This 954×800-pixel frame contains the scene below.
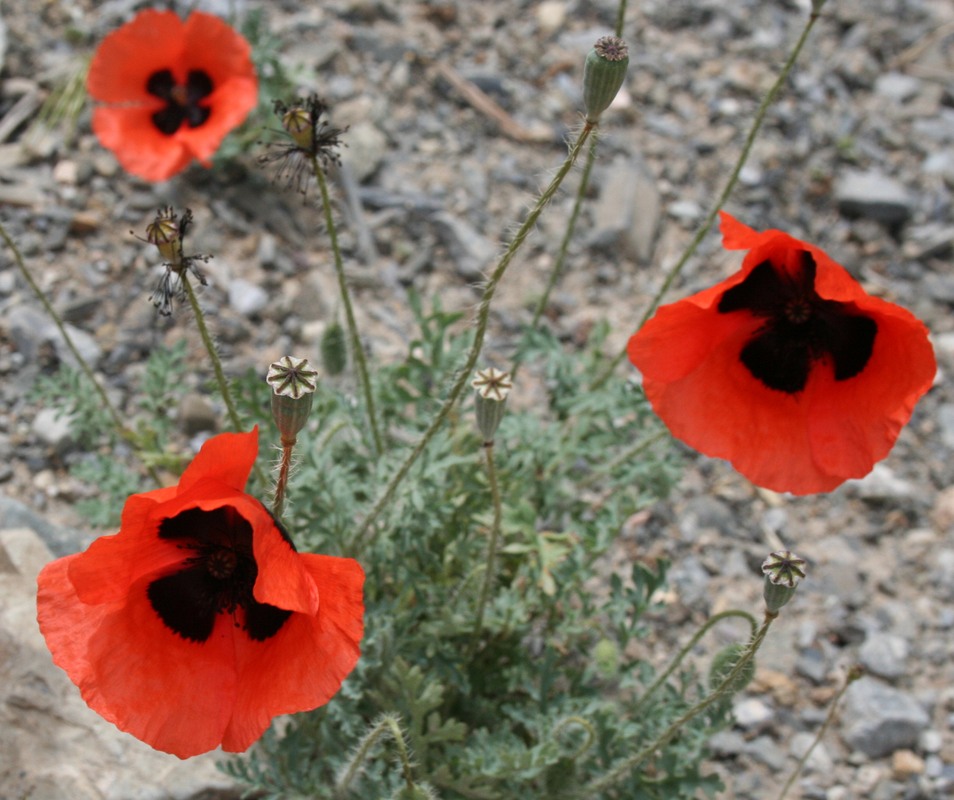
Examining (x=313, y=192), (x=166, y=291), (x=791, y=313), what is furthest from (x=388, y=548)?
(x=313, y=192)

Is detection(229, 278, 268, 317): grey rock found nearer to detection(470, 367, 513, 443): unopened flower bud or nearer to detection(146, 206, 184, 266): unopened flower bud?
detection(146, 206, 184, 266): unopened flower bud

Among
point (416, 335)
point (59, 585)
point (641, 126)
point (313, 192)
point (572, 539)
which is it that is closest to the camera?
point (59, 585)

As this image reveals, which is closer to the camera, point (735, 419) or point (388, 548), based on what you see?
point (735, 419)

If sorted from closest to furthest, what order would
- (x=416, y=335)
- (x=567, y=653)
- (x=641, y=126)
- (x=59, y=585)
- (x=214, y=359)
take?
(x=59, y=585) → (x=214, y=359) → (x=567, y=653) → (x=416, y=335) → (x=641, y=126)

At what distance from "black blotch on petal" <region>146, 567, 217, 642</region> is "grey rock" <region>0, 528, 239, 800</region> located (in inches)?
36.9

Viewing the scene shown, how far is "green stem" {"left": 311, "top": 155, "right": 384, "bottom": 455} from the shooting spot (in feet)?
9.72

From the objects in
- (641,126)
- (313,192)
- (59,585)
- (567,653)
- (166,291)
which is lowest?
(59,585)

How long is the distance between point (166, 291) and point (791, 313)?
6.08ft

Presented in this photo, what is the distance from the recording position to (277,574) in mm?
2334

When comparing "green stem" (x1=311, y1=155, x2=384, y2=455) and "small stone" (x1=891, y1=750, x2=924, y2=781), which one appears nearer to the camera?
"green stem" (x1=311, y1=155, x2=384, y2=455)

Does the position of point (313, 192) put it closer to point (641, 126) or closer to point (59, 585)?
point (641, 126)

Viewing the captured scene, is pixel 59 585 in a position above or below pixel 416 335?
below

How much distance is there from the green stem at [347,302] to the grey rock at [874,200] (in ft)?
10.9

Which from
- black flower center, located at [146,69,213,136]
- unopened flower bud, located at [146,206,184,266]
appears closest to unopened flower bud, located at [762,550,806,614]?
unopened flower bud, located at [146,206,184,266]
